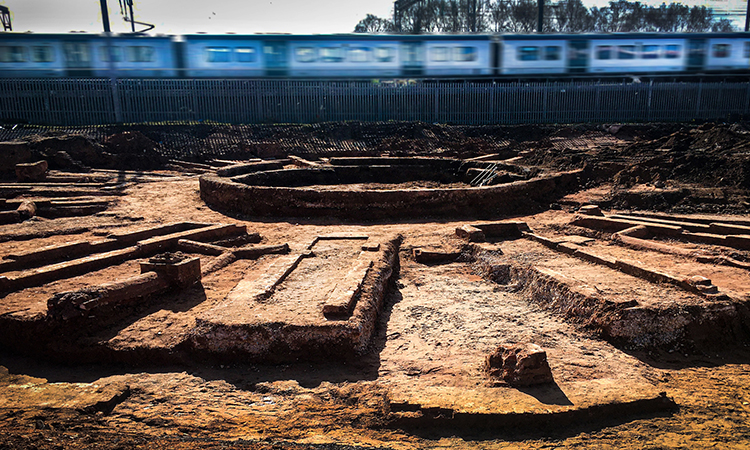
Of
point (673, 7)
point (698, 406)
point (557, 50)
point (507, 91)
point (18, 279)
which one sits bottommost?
point (698, 406)

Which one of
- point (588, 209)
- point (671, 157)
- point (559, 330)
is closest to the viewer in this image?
point (559, 330)

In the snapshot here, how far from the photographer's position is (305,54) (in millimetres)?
19578

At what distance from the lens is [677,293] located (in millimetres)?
4418

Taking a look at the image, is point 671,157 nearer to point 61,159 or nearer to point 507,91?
point 507,91

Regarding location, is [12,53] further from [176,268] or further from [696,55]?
[696,55]

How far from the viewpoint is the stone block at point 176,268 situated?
15.8 ft

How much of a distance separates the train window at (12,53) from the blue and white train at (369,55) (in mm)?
30

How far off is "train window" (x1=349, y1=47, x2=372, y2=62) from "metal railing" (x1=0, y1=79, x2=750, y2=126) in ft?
2.92

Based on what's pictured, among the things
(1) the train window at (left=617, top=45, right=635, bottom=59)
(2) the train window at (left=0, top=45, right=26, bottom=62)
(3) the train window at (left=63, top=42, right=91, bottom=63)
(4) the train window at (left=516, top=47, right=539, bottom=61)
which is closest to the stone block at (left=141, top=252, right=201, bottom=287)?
(3) the train window at (left=63, top=42, right=91, bottom=63)

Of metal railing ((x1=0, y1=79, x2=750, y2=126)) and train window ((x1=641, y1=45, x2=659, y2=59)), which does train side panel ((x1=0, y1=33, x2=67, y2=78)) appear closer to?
metal railing ((x1=0, y1=79, x2=750, y2=126))

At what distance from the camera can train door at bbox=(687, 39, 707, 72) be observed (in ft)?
68.6

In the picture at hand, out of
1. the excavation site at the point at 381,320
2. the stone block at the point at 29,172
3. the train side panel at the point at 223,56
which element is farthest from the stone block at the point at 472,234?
the train side panel at the point at 223,56

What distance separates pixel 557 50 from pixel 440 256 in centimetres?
1739

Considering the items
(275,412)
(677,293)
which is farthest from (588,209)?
(275,412)
